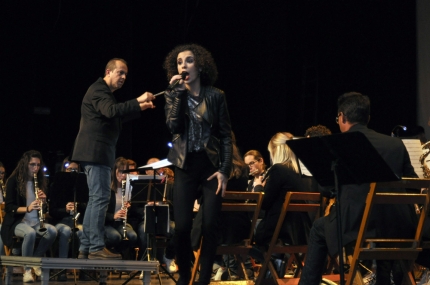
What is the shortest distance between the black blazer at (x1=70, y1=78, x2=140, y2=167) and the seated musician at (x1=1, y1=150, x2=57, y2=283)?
8.30 ft

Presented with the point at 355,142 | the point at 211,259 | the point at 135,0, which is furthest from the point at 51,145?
the point at 355,142

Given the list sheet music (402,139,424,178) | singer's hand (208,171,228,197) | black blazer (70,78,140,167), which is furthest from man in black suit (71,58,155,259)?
sheet music (402,139,424,178)

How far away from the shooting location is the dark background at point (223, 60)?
32.3 ft

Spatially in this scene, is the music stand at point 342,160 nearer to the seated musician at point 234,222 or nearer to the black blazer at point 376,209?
the black blazer at point 376,209

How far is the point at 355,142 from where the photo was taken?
3857 millimetres

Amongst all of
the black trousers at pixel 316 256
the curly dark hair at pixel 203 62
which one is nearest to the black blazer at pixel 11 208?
the curly dark hair at pixel 203 62

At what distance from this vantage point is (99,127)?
528 centimetres

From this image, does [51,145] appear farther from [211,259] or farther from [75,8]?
[211,259]

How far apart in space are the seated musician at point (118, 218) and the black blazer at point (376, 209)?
420cm

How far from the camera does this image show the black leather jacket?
4349 millimetres

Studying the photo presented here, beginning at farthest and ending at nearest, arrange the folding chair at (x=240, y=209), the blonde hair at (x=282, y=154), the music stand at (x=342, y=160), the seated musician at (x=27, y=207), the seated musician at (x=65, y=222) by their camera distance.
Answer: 1. the seated musician at (x=65, y=222)
2. the seated musician at (x=27, y=207)
3. the blonde hair at (x=282, y=154)
4. the folding chair at (x=240, y=209)
5. the music stand at (x=342, y=160)

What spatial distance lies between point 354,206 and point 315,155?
57 centimetres

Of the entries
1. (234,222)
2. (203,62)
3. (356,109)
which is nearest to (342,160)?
(356,109)

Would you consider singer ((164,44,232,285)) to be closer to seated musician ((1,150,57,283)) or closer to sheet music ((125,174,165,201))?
sheet music ((125,174,165,201))
